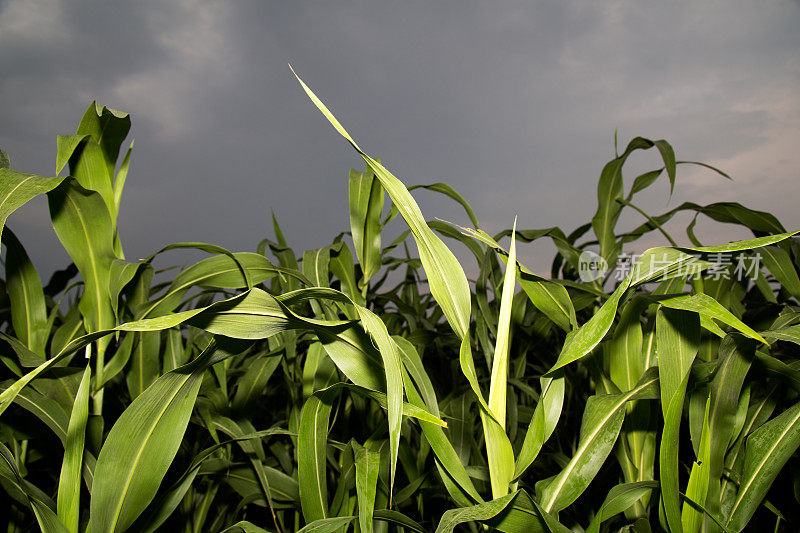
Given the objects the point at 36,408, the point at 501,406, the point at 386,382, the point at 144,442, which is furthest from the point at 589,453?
the point at 36,408

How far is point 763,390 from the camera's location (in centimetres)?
60

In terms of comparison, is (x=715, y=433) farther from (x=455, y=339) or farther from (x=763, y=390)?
(x=455, y=339)

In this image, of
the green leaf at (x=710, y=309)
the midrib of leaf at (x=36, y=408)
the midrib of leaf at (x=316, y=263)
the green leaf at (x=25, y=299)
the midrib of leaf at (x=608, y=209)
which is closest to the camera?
the green leaf at (x=710, y=309)

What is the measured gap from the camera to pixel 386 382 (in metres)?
0.32

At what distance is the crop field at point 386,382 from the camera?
0.35m

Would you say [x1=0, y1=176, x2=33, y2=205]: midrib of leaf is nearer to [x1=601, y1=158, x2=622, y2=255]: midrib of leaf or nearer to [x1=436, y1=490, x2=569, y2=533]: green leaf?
[x1=436, y1=490, x2=569, y2=533]: green leaf

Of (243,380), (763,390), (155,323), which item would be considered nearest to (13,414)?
(243,380)

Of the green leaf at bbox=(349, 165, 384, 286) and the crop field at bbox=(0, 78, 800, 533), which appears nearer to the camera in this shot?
the crop field at bbox=(0, 78, 800, 533)

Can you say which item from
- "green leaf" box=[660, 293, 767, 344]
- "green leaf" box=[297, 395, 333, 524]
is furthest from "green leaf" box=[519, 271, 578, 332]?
"green leaf" box=[297, 395, 333, 524]

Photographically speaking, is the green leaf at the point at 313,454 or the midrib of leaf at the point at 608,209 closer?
the green leaf at the point at 313,454

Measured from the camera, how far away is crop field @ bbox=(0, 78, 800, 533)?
1.16 feet

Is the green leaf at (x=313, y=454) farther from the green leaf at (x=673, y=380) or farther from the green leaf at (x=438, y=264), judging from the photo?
the green leaf at (x=673, y=380)

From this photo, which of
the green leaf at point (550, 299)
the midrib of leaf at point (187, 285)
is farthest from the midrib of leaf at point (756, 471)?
the midrib of leaf at point (187, 285)

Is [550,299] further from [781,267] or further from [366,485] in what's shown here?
[781,267]
